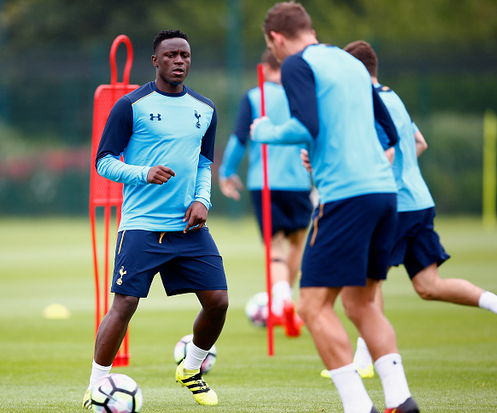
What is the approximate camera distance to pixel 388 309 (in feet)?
33.3

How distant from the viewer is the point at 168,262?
531 centimetres

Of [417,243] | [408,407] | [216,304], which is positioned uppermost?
[417,243]

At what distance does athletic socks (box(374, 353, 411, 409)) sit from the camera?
4.36 meters

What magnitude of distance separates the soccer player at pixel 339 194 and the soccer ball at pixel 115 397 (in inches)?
42.6

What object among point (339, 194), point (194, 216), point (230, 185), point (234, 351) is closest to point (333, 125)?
point (339, 194)

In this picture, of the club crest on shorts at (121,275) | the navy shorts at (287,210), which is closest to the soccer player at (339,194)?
the club crest on shorts at (121,275)

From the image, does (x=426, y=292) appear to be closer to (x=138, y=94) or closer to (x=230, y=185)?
(x=138, y=94)

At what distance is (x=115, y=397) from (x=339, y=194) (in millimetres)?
1660

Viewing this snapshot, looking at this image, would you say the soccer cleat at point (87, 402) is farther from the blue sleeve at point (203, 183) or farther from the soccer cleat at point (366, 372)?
the soccer cleat at point (366, 372)

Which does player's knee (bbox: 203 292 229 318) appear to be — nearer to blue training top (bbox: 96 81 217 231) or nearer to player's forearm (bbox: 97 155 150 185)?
blue training top (bbox: 96 81 217 231)

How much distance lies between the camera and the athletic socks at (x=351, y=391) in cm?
420

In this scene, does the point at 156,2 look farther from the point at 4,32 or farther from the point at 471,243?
the point at 471,243

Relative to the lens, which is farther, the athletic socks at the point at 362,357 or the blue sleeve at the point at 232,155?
the blue sleeve at the point at 232,155

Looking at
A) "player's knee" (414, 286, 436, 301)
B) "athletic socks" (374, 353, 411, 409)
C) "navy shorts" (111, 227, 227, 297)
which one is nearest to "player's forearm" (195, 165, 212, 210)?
"navy shorts" (111, 227, 227, 297)
